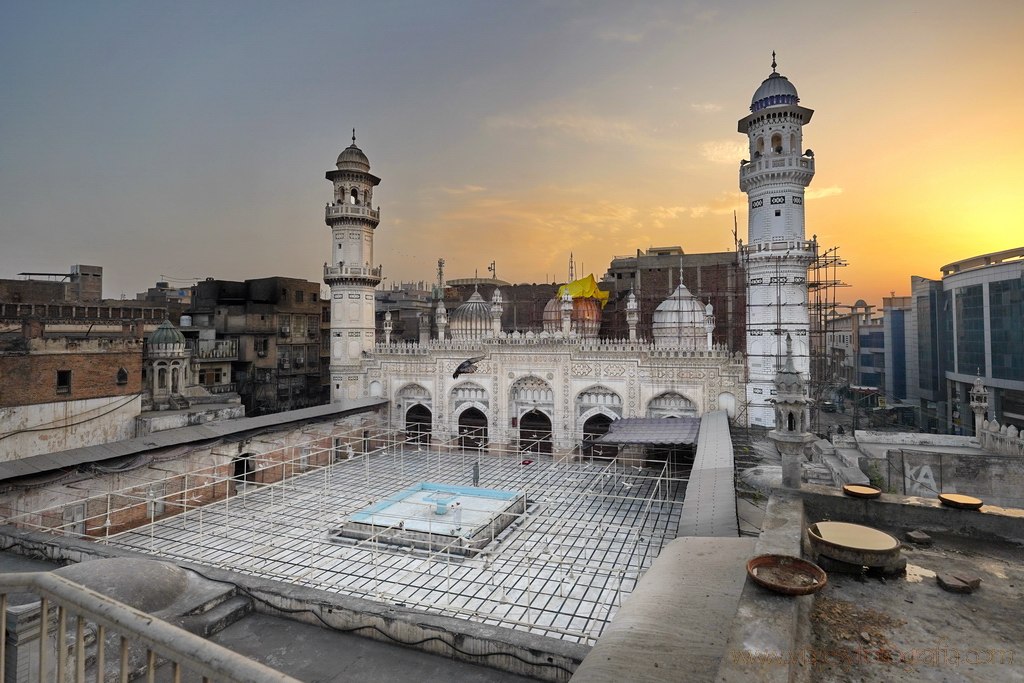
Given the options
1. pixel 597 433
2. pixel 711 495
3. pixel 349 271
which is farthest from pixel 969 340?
pixel 349 271

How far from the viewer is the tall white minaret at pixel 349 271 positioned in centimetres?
3288

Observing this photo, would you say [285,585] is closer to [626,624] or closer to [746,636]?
[626,624]

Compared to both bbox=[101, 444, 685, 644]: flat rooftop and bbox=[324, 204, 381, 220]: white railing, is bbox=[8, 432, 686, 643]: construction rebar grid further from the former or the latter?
bbox=[324, 204, 381, 220]: white railing

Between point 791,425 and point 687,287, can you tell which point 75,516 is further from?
point 687,287

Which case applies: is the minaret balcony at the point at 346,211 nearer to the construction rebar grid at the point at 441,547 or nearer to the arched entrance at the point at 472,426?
the arched entrance at the point at 472,426

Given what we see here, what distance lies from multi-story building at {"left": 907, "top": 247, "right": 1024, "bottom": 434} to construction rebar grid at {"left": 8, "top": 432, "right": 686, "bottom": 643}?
2327cm

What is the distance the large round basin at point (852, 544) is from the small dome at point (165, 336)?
3225 cm

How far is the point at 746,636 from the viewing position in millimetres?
3623

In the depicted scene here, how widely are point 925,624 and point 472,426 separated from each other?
27385mm

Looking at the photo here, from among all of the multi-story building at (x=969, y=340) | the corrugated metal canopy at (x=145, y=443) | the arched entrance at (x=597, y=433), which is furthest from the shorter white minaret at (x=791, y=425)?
the multi-story building at (x=969, y=340)

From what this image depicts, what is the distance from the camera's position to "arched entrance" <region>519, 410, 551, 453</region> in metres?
29.6

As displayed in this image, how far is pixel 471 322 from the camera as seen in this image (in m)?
34.7

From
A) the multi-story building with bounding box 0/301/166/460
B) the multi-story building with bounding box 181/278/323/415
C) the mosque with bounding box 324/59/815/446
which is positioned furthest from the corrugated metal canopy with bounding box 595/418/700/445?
the multi-story building with bounding box 181/278/323/415

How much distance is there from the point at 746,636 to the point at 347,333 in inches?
1247
